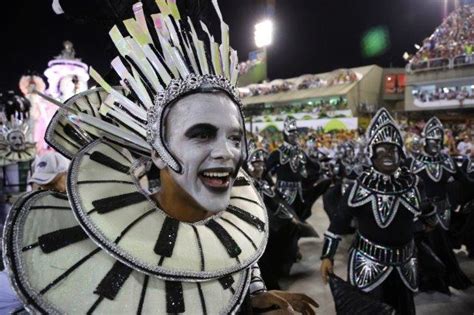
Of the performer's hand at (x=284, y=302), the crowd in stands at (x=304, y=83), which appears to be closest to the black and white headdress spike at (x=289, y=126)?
the performer's hand at (x=284, y=302)

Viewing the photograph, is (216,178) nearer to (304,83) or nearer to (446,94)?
(446,94)

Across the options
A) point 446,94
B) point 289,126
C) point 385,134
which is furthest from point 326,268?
point 446,94

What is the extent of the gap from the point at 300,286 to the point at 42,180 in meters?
3.37

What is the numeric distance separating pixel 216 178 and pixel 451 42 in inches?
924

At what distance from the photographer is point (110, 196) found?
1251 mm

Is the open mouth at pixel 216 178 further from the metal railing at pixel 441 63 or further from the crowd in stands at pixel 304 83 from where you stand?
the crowd in stands at pixel 304 83

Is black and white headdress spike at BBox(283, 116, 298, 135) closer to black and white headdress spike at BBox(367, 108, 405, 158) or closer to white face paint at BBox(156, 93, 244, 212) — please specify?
black and white headdress spike at BBox(367, 108, 405, 158)

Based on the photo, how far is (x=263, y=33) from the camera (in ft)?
150

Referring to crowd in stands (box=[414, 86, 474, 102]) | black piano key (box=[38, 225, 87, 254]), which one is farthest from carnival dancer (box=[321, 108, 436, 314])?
crowd in stands (box=[414, 86, 474, 102])

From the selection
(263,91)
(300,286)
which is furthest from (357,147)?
(263,91)

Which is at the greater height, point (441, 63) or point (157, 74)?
point (441, 63)

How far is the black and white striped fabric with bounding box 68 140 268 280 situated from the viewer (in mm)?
1161

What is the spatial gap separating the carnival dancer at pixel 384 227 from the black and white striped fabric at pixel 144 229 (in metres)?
2.09

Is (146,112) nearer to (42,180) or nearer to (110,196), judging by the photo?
(110,196)
